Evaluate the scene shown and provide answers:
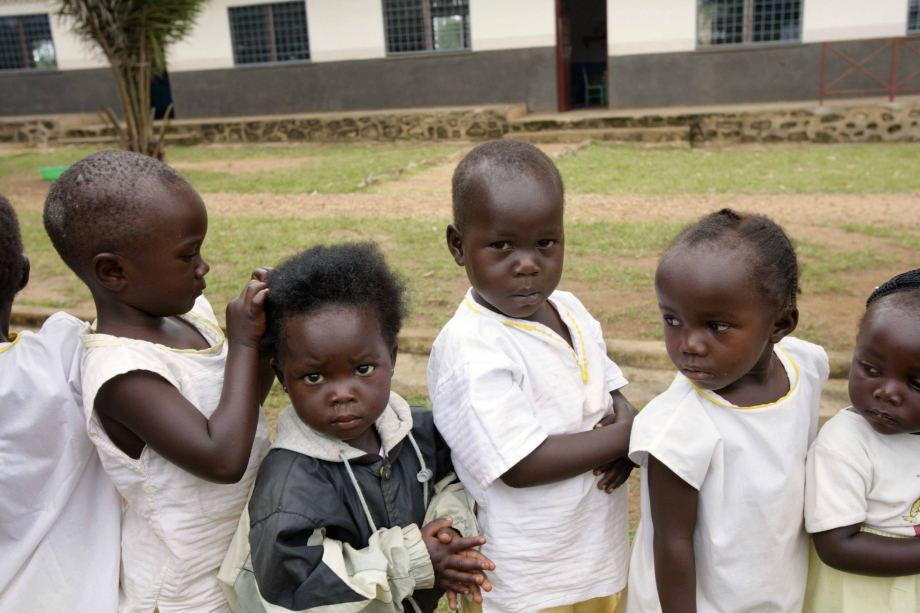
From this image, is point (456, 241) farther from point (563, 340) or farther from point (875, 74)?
point (875, 74)

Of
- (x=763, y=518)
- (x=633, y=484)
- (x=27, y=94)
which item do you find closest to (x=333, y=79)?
(x=27, y=94)

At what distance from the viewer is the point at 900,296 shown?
1469 millimetres

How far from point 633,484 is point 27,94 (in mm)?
18633

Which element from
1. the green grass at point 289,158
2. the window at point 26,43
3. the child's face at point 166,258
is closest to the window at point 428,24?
the green grass at point 289,158

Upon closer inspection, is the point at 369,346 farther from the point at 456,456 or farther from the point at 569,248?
the point at 569,248

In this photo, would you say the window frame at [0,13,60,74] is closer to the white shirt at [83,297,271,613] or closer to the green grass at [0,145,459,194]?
the green grass at [0,145,459,194]

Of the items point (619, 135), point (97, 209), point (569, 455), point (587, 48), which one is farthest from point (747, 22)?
point (97, 209)

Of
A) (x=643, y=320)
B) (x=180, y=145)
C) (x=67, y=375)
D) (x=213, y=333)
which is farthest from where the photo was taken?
(x=180, y=145)

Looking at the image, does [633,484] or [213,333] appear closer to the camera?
[213,333]

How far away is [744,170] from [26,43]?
52.5ft

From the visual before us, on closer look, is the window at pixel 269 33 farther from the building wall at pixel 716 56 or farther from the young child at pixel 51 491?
the young child at pixel 51 491

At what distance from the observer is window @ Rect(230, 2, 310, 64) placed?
15.5 meters

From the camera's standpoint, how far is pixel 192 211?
1578mm

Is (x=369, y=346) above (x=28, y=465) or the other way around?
above
